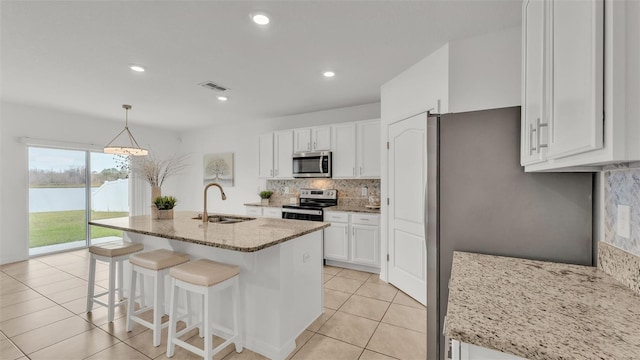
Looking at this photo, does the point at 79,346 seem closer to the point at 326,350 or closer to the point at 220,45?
the point at 326,350

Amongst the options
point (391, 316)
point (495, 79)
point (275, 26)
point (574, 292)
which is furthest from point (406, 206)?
point (275, 26)

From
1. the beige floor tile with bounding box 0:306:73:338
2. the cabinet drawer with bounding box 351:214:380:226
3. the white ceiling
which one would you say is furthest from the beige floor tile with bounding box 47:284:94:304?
the cabinet drawer with bounding box 351:214:380:226

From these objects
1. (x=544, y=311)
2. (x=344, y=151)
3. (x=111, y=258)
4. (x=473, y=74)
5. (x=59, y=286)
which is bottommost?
(x=59, y=286)

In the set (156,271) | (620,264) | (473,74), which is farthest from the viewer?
(473,74)

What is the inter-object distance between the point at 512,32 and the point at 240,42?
2320mm

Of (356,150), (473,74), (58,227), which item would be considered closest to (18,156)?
(58,227)

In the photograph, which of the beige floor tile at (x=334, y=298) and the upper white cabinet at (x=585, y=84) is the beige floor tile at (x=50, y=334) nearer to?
the beige floor tile at (x=334, y=298)

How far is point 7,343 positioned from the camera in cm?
212

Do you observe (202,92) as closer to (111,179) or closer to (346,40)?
(346,40)

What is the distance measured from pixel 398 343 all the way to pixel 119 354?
84.2 inches

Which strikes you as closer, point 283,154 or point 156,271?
point 156,271

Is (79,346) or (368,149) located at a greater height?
(368,149)

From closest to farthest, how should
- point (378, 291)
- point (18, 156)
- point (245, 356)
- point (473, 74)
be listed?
point (245, 356) < point (473, 74) < point (378, 291) < point (18, 156)

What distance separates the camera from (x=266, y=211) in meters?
4.57
